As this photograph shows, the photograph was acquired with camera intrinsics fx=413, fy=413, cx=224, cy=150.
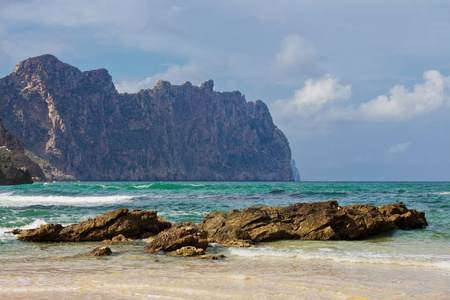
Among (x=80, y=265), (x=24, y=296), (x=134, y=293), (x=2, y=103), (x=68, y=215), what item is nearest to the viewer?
(x=24, y=296)

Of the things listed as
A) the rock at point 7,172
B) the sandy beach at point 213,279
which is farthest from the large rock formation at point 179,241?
the rock at point 7,172

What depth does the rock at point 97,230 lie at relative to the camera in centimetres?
1345

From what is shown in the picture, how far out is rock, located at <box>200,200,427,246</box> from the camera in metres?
13.3

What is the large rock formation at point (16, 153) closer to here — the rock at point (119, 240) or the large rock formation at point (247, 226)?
the large rock formation at point (247, 226)

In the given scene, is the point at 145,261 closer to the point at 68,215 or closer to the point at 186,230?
the point at 186,230

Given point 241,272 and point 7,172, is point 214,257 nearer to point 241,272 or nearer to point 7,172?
point 241,272

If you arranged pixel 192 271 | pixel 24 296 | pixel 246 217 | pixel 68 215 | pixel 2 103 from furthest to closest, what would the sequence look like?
pixel 2 103, pixel 68 215, pixel 246 217, pixel 192 271, pixel 24 296

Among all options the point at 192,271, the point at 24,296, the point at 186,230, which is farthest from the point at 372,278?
the point at 24,296

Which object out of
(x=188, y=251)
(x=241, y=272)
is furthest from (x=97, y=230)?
(x=241, y=272)

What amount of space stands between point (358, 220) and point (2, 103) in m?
218

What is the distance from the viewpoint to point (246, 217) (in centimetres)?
1399

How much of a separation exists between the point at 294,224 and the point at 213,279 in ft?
24.3

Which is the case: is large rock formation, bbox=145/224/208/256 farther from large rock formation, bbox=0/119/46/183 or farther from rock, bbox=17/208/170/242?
large rock formation, bbox=0/119/46/183

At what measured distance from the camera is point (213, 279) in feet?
24.9
